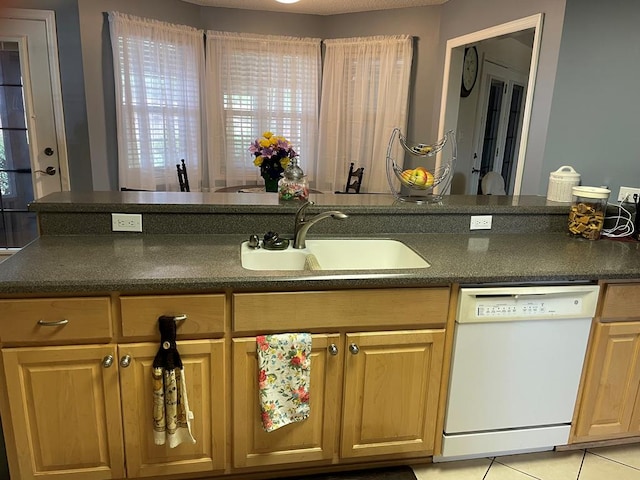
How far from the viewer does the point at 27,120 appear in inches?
146

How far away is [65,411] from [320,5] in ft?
13.7

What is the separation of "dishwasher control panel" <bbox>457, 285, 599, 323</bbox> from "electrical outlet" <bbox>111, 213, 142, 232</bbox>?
4.40 ft

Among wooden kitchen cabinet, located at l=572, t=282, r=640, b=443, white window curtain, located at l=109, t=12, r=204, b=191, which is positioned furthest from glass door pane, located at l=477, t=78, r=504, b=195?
wooden kitchen cabinet, located at l=572, t=282, r=640, b=443

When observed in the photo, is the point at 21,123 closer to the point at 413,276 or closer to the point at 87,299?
the point at 87,299

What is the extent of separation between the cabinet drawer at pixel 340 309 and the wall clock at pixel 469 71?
341 centimetres

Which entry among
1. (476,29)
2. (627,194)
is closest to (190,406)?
(627,194)

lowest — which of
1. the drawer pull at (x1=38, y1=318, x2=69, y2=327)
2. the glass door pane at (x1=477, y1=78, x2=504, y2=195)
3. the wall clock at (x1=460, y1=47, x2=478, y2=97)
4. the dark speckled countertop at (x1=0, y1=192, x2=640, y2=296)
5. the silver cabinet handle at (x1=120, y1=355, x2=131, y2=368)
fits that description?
the silver cabinet handle at (x1=120, y1=355, x2=131, y2=368)

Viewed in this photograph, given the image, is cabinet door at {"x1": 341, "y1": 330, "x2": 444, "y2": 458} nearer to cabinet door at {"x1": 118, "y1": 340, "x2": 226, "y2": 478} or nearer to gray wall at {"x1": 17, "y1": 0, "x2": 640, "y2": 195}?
cabinet door at {"x1": 118, "y1": 340, "x2": 226, "y2": 478}

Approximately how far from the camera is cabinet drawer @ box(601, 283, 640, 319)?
1740mm

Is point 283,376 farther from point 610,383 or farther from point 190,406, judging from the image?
point 610,383

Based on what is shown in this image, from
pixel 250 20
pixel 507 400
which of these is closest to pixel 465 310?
pixel 507 400

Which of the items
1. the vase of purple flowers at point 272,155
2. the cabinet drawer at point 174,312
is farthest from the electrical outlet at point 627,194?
the cabinet drawer at point 174,312

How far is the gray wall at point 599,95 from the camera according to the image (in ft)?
8.38

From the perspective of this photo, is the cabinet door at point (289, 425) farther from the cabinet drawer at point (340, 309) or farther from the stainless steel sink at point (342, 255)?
the stainless steel sink at point (342, 255)
